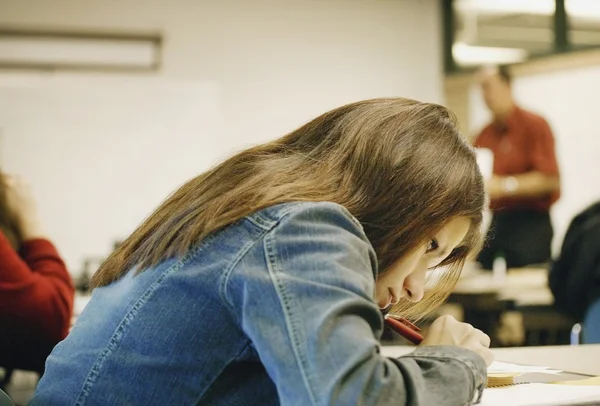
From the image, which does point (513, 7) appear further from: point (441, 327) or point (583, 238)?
point (441, 327)

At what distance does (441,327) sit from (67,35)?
20.2 ft

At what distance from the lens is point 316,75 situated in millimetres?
7320

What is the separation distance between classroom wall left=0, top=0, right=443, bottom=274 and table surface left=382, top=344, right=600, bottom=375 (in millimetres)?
4947

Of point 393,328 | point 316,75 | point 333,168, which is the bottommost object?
point 316,75

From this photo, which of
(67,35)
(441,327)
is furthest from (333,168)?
(67,35)

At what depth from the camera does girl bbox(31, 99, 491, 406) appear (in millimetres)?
847

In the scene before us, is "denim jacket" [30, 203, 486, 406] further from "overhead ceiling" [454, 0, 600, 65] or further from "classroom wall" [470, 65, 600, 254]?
"overhead ceiling" [454, 0, 600, 65]

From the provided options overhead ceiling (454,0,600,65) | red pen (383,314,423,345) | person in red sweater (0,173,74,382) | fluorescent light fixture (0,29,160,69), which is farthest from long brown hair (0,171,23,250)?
overhead ceiling (454,0,600,65)

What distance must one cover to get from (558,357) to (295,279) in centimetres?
94

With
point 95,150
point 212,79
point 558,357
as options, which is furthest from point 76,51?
point 558,357

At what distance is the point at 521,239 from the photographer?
511cm

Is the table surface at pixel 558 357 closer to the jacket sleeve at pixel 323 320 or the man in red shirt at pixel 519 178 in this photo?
the jacket sleeve at pixel 323 320

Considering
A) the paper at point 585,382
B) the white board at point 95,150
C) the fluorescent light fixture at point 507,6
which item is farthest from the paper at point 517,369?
the fluorescent light fixture at point 507,6

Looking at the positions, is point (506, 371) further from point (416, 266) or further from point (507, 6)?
point (507, 6)
